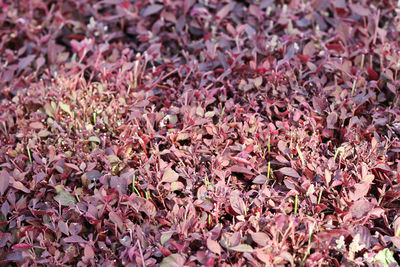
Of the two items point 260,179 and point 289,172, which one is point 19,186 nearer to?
point 260,179

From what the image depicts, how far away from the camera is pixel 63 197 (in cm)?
166

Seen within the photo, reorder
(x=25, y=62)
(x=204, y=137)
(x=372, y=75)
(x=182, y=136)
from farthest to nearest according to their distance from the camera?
(x=25, y=62)
(x=372, y=75)
(x=204, y=137)
(x=182, y=136)

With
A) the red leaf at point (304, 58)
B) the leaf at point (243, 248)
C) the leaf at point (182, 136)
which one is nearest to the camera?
the leaf at point (243, 248)

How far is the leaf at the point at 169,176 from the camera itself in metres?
1.62

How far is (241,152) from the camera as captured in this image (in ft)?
5.59

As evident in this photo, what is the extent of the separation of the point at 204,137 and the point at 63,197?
0.61 meters

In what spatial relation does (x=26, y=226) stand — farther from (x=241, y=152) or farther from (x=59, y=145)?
(x=241, y=152)

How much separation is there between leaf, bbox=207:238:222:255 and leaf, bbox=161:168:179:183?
1.04ft

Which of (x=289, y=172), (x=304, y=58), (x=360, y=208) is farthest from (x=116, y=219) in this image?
(x=304, y=58)

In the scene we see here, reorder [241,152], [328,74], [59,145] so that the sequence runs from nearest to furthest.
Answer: [241,152] → [59,145] → [328,74]

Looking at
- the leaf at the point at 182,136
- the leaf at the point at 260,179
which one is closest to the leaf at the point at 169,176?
the leaf at the point at 182,136

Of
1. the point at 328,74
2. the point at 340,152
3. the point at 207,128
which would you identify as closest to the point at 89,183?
the point at 207,128

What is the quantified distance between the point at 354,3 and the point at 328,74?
654mm

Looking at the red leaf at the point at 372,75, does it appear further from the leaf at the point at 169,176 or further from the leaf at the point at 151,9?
the leaf at the point at 151,9
